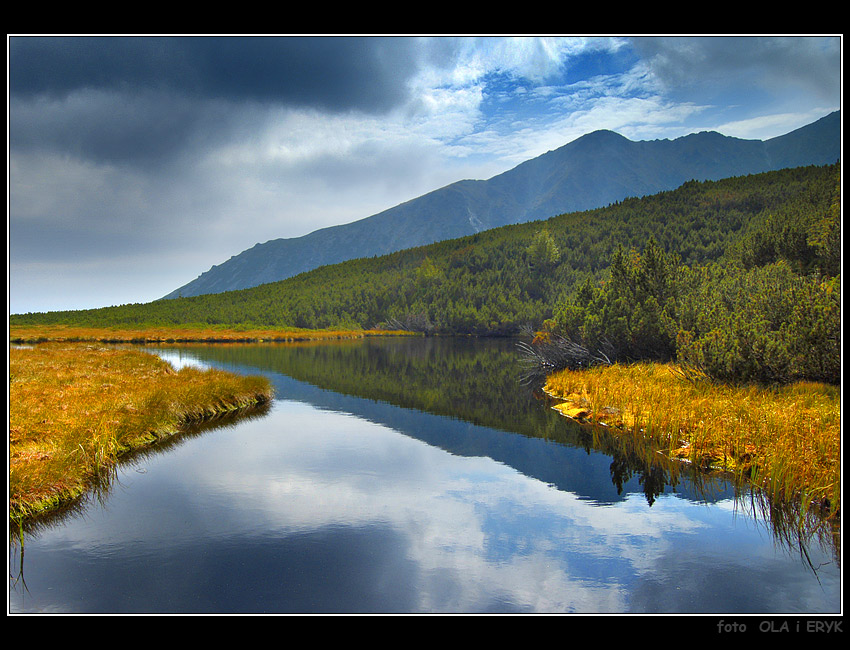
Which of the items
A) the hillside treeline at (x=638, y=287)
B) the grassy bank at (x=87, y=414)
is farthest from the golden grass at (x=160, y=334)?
the grassy bank at (x=87, y=414)

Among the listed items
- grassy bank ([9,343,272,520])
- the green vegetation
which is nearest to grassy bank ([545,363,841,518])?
grassy bank ([9,343,272,520])

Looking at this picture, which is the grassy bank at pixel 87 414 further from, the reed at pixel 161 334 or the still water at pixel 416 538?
the reed at pixel 161 334

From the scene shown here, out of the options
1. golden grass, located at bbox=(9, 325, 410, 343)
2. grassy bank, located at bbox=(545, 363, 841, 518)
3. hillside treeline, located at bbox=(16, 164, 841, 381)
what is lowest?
grassy bank, located at bbox=(545, 363, 841, 518)

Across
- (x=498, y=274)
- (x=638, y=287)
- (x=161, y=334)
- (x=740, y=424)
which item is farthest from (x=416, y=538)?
(x=498, y=274)

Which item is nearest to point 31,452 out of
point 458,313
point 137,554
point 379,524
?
point 137,554

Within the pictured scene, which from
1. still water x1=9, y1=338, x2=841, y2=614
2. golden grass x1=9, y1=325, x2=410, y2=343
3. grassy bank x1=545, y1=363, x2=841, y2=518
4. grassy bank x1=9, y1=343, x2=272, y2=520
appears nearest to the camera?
still water x1=9, y1=338, x2=841, y2=614

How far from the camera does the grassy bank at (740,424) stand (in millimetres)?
11484

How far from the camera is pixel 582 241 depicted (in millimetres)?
126062

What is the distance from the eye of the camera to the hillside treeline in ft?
63.4

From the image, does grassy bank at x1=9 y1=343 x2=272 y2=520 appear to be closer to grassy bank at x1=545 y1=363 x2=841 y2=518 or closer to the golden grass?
grassy bank at x1=545 y1=363 x2=841 y2=518

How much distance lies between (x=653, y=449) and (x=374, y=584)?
11645 millimetres

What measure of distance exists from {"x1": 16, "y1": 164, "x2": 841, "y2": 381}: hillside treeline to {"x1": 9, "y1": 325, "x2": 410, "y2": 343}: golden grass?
9.95 metres

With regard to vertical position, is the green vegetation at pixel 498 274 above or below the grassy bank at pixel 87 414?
above

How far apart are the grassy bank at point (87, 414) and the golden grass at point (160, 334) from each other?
6098 centimetres
